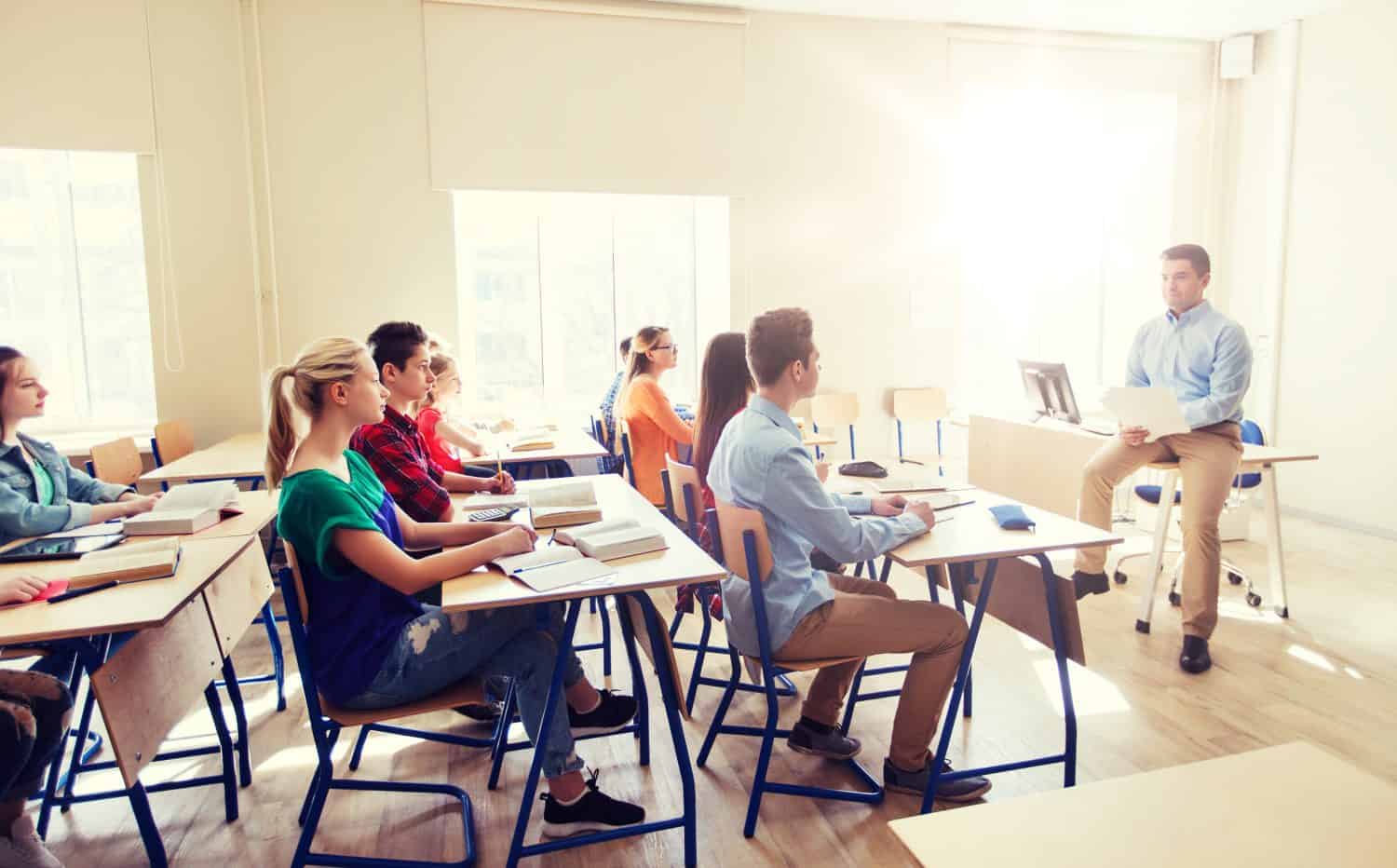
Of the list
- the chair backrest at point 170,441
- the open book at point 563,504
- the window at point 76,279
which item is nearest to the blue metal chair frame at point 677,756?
the open book at point 563,504

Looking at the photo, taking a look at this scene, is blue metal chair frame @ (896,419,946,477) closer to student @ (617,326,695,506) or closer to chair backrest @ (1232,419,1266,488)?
chair backrest @ (1232,419,1266,488)

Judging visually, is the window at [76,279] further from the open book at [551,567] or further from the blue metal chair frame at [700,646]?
the open book at [551,567]

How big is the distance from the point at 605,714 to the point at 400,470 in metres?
0.93

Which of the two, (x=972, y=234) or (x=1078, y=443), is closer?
(x=1078, y=443)

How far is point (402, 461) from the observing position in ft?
8.66

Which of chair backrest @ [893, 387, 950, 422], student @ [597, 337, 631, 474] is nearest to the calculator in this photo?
student @ [597, 337, 631, 474]

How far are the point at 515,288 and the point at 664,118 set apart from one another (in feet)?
4.74

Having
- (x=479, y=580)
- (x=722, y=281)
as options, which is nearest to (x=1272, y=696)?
(x=479, y=580)

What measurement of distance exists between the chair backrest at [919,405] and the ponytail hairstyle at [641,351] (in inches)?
88.3

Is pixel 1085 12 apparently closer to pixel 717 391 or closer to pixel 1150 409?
pixel 1150 409

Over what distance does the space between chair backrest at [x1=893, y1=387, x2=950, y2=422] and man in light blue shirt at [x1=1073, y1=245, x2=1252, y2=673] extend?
2133 millimetres

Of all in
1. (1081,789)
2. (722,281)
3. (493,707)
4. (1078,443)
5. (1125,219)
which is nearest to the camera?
(1081,789)

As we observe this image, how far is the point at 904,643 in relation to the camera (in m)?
2.28

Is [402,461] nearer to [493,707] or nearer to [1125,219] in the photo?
[493,707]
